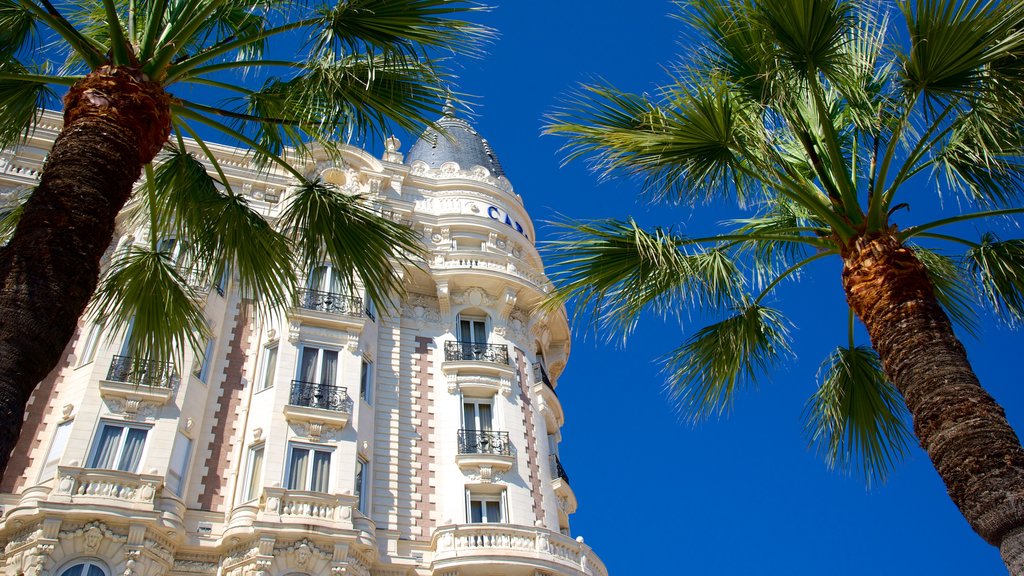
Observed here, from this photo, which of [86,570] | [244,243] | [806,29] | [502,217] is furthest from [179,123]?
[502,217]

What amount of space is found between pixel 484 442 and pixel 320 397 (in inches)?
189

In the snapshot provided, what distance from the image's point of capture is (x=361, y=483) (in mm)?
22938

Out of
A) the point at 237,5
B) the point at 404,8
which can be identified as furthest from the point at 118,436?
the point at 404,8

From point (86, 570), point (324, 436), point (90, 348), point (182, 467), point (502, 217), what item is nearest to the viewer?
point (86, 570)

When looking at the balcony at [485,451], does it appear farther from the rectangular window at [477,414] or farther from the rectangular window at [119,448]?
the rectangular window at [119,448]

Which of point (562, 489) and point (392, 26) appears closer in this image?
point (392, 26)

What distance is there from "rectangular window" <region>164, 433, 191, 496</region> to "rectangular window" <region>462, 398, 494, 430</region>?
301 inches

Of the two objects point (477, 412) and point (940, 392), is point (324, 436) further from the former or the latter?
point (940, 392)

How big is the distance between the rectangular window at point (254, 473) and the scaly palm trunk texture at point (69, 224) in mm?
14680

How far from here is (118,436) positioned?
69.5 feet

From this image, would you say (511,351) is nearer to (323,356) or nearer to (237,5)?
(323,356)

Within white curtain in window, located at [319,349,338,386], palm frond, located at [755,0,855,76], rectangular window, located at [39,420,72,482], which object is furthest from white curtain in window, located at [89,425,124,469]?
palm frond, located at [755,0,855,76]

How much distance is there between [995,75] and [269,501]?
17.1m

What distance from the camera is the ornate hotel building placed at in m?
19.5
